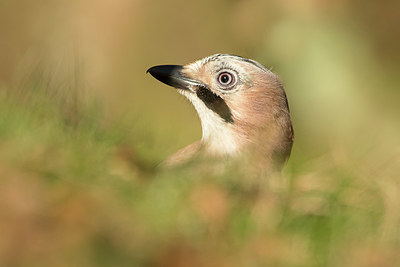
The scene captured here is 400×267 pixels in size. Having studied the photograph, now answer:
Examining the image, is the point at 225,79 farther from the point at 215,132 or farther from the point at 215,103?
the point at 215,132

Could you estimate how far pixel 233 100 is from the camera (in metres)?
2.89

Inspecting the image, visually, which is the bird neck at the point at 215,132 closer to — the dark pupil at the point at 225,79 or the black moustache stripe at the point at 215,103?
the black moustache stripe at the point at 215,103

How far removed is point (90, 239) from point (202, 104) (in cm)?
193

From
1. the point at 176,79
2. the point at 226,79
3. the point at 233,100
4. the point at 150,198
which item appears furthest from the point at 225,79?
the point at 150,198

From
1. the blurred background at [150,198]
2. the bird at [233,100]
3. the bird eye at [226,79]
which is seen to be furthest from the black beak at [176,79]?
the blurred background at [150,198]

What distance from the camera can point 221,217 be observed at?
1.14m

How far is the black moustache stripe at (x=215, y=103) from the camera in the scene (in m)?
2.85

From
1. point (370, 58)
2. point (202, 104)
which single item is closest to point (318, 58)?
point (370, 58)

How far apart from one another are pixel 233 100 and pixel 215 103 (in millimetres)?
91

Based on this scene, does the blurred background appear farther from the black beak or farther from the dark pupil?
the dark pupil

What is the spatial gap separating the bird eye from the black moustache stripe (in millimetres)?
76

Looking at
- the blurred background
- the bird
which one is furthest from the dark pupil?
the blurred background

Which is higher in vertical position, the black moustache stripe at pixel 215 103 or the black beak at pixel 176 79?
the black beak at pixel 176 79

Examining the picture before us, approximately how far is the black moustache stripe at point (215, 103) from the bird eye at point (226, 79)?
76mm
